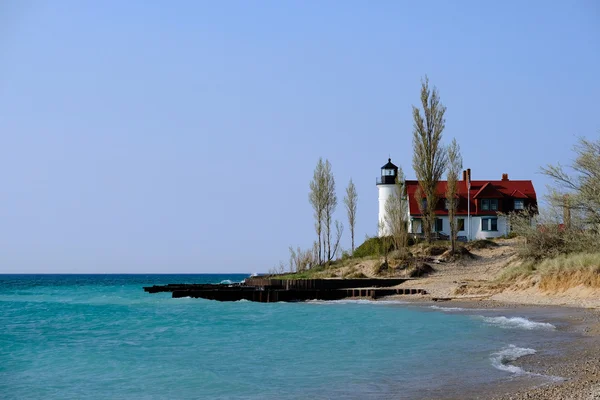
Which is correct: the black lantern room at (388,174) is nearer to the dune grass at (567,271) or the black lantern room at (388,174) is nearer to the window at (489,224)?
the window at (489,224)

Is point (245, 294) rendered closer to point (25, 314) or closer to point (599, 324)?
point (25, 314)

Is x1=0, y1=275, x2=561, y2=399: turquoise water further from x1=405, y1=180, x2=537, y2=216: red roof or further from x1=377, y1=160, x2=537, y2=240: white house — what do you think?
x1=405, y1=180, x2=537, y2=216: red roof

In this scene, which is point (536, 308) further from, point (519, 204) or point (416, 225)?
point (519, 204)

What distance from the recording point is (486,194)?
52188 millimetres

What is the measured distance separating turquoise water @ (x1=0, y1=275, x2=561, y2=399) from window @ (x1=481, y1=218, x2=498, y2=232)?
2448cm

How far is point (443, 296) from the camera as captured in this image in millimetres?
32062

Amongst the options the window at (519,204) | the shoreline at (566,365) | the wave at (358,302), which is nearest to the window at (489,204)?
the window at (519,204)

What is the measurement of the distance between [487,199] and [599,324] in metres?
35.0

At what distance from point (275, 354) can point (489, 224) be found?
36.8 metres

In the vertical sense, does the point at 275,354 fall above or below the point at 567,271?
below

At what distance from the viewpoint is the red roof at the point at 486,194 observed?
52000 mm

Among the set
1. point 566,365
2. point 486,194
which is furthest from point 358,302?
point 486,194

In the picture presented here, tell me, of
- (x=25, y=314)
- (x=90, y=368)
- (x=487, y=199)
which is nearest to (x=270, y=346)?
(x=90, y=368)

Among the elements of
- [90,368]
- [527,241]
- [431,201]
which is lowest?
[90,368]
